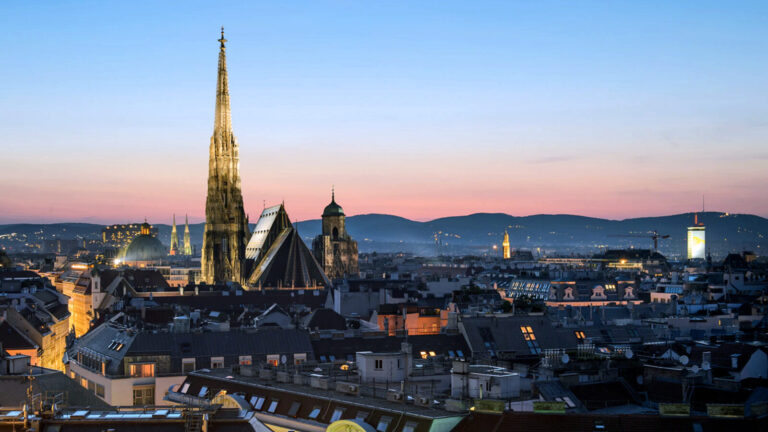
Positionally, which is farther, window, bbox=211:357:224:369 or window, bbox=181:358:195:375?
window, bbox=211:357:224:369

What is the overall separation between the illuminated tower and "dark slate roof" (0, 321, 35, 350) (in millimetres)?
99970

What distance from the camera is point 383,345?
7400 centimetres

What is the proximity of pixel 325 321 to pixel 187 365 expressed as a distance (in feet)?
84.8

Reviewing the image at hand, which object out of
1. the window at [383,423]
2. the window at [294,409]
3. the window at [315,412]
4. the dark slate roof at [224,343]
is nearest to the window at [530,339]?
the dark slate roof at [224,343]

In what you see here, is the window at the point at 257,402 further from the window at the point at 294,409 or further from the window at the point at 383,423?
the window at the point at 383,423

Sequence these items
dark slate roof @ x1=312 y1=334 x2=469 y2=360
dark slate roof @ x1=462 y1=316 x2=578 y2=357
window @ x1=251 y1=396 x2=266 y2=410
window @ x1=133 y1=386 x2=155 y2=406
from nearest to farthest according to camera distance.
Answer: window @ x1=251 y1=396 x2=266 y2=410
window @ x1=133 y1=386 x2=155 y2=406
dark slate roof @ x1=312 y1=334 x2=469 y2=360
dark slate roof @ x1=462 y1=316 x2=578 y2=357

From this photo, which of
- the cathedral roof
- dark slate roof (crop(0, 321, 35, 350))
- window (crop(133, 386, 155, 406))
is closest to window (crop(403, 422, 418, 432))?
window (crop(133, 386, 155, 406))

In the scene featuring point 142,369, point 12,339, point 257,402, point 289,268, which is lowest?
point 142,369

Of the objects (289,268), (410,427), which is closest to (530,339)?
(410,427)

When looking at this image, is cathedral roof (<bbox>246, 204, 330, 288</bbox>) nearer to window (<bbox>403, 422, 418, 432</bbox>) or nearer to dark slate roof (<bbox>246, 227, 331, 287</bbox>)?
dark slate roof (<bbox>246, 227, 331, 287</bbox>)

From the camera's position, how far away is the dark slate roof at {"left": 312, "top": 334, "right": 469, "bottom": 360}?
7275cm

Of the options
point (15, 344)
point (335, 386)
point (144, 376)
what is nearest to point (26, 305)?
point (15, 344)

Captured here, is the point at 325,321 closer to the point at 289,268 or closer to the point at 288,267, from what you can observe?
the point at 289,268

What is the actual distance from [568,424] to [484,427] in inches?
113
